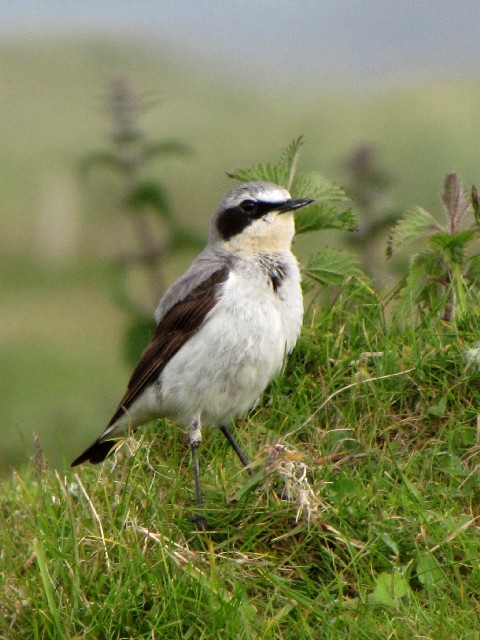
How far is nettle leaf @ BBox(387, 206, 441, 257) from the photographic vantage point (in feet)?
21.8

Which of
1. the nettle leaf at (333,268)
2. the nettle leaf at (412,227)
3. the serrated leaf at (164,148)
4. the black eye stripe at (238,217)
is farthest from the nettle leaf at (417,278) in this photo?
the serrated leaf at (164,148)

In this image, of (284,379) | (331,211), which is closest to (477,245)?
(331,211)

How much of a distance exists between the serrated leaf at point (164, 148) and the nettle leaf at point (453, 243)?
1.85m

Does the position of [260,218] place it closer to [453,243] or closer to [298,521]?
[453,243]

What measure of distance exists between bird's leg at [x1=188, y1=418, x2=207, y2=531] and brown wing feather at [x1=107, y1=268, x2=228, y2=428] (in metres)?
0.43

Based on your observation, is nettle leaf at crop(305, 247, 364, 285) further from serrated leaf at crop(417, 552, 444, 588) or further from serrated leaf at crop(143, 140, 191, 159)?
serrated leaf at crop(417, 552, 444, 588)

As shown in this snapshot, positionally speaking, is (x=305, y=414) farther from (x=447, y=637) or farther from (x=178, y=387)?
(x=447, y=637)

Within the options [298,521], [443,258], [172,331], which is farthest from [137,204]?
[298,521]

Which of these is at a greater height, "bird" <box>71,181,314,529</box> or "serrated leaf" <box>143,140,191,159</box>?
"serrated leaf" <box>143,140,191,159</box>

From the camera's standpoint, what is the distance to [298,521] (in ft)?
17.5

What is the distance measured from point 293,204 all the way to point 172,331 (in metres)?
1.00

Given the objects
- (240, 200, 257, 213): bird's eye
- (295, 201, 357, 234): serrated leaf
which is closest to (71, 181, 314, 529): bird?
(240, 200, 257, 213): bird's eye

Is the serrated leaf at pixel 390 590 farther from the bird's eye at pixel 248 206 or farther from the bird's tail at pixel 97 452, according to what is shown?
the bird's eye at pixel 248 206

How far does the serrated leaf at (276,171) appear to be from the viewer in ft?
23.2
